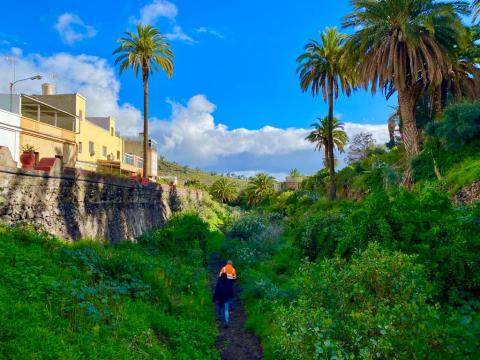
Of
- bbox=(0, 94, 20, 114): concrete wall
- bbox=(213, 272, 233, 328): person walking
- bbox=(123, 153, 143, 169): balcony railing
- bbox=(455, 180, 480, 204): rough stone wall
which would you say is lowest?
bbox=(213, 272, 233, 328): person walking

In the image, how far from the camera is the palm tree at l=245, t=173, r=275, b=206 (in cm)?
5847

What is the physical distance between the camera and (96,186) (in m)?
15.3

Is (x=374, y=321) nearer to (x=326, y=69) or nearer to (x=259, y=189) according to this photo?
(x=326, y=69)

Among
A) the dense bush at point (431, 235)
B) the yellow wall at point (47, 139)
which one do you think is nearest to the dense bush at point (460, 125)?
the dense bush at point (431, 235)

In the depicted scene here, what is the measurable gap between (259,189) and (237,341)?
49.5 m

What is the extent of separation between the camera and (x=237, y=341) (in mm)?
9844

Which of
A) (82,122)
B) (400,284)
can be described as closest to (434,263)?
(400,284)

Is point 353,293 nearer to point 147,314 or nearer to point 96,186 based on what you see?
point 147,314

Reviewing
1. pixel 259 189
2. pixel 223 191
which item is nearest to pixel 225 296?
pixel 259 189

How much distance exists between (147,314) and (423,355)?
19.3ft

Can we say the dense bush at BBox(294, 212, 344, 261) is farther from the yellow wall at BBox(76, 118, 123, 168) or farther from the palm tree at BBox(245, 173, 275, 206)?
the palm tree at BBox(245, 173, 275, 206)

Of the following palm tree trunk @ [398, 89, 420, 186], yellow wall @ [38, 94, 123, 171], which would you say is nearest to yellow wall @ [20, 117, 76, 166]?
yellow wall @ [38, 94, 123, 171]

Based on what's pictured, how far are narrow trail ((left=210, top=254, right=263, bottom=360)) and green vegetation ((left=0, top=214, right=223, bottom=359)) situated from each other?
316 millimetres

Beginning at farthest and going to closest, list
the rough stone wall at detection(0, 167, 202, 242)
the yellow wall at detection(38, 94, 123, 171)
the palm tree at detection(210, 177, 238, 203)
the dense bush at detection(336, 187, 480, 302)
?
the palm tree at detection(210, 177, 238, 203) < the yellow wall at detection(38, 94, 123, 171) < the rough stone wall at detection(0, 167, 202, 242) < the dense bush at detection(336, 187, 480, 302)
